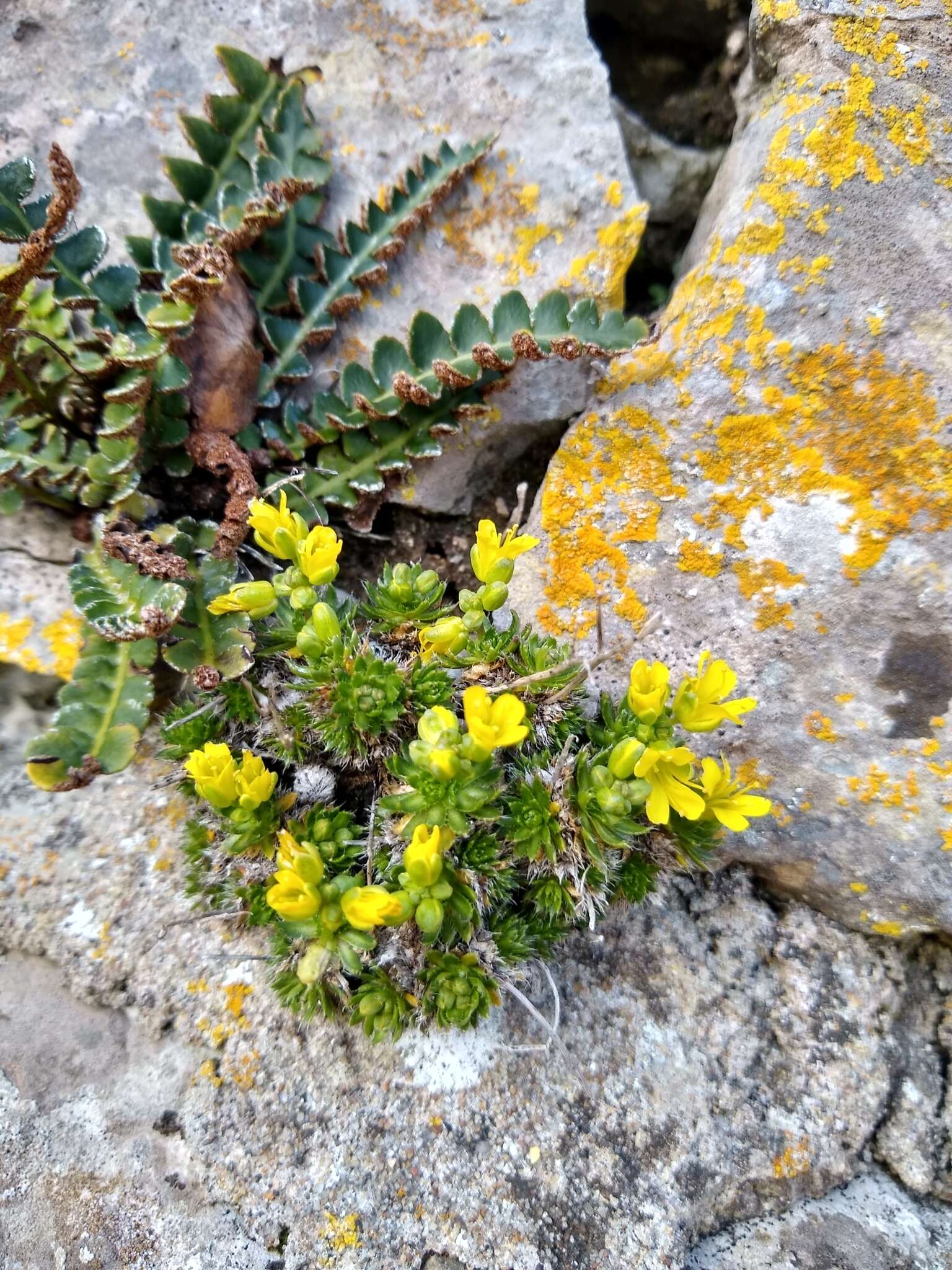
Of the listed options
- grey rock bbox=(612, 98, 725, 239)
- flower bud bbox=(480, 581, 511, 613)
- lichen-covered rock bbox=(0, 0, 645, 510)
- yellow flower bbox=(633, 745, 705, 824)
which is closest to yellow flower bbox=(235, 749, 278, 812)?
flower bud bbox=(480, 581, 511, 613)

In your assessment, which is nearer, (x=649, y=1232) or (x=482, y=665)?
(x=649, y=1232)

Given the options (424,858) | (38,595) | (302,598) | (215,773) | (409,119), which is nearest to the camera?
(424,858)

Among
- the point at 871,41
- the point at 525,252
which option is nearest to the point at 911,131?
the point at 871,41

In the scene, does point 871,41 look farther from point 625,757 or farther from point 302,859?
point 302,859

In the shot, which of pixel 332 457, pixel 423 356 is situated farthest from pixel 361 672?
pixel 423 356

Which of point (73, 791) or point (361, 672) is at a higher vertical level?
point (361, 672)

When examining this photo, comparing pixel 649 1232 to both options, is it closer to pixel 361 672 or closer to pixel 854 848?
pixel 854 848
